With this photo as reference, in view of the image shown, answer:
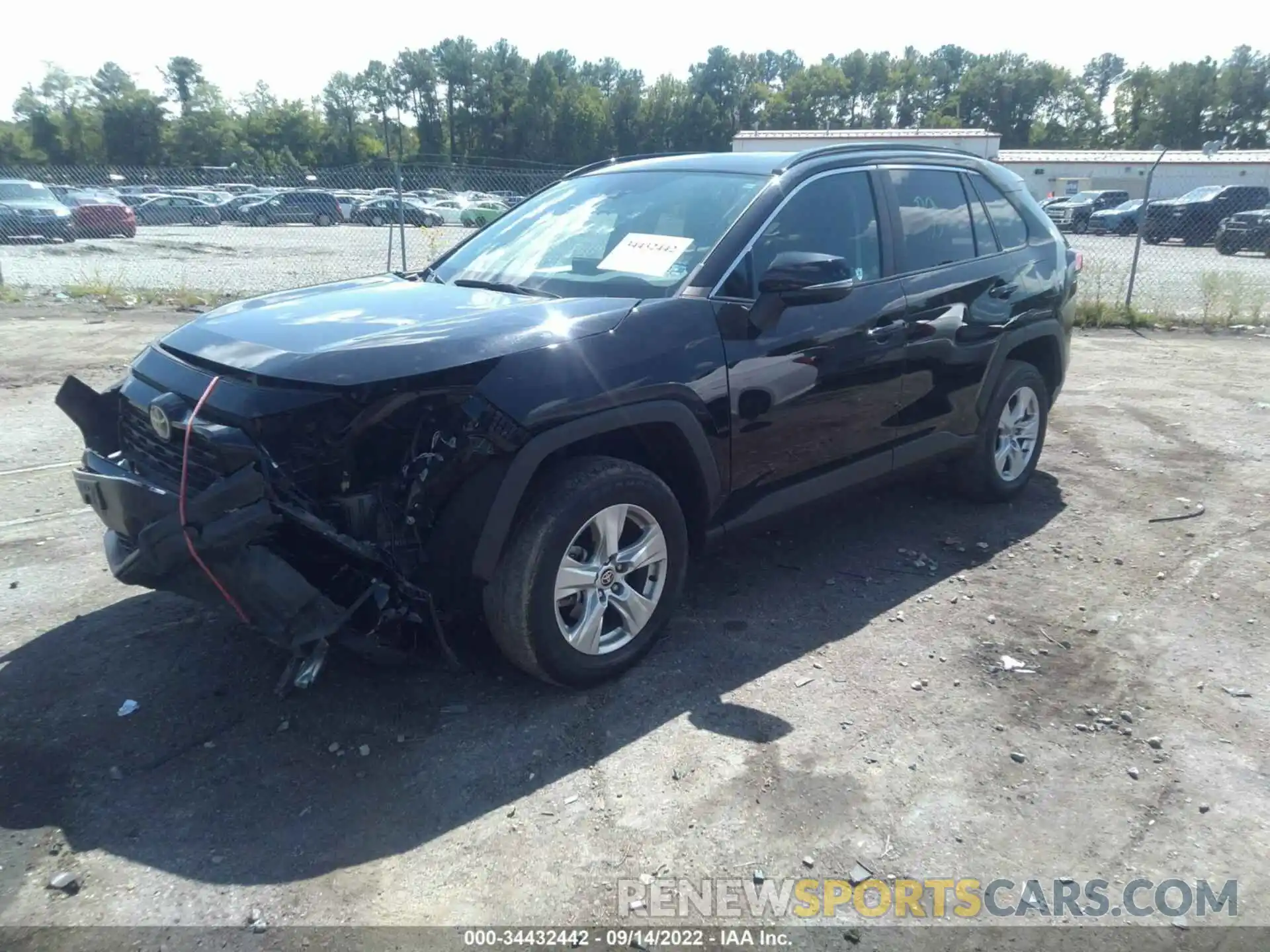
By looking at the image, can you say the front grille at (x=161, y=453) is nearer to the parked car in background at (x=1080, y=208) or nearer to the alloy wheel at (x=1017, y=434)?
the alloy wheel at (x=1017, y=434)

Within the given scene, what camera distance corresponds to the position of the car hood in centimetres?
304

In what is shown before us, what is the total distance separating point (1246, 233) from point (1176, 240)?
203 inches

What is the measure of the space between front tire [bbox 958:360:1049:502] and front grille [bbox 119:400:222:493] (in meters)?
3.83

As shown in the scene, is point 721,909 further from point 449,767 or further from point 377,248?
point 377,248

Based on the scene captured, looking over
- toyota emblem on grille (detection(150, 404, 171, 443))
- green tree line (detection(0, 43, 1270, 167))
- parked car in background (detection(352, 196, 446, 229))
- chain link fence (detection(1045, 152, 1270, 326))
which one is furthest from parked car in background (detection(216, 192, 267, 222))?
green tree line (detection(0, 43, 1270, 167))

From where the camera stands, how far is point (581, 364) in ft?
10.7

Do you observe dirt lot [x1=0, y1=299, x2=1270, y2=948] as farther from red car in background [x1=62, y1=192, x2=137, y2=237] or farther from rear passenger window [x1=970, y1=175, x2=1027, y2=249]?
red car in background [x1=62, y1=192, x2=137, y2=237]

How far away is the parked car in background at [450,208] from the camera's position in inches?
926

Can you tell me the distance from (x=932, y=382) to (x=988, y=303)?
0.64 meters

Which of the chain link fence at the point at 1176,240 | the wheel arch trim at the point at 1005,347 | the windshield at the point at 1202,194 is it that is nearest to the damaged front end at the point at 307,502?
the wheel arch trim at the point at 1005,347

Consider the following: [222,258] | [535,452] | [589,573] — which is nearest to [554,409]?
[535,452]

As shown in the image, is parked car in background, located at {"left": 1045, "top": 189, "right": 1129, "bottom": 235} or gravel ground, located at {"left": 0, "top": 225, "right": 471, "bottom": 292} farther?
parked car in background, located at {"left": 1045, "top": 189, "right": 1129, "bottom": 235}

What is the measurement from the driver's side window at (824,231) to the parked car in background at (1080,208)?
32538mm

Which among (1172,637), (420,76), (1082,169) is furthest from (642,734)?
(420,76)
